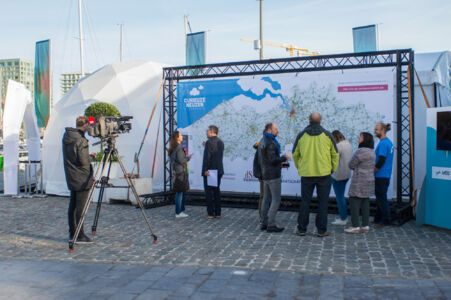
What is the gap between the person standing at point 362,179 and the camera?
22.3ft

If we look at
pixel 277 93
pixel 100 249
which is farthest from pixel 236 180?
pixel 100 249

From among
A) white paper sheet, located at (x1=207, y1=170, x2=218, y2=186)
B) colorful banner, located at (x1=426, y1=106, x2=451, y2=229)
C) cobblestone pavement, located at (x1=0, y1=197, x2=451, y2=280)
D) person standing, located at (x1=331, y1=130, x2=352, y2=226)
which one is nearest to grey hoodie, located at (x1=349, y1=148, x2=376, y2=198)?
person standing, located at (x1=331, y1=130, x2=352, y2=226)

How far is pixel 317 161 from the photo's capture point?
6477 millimetres

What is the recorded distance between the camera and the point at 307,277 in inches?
183

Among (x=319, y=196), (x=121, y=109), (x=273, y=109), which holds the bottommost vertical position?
(x=319, y=196)

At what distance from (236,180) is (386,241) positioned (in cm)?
410

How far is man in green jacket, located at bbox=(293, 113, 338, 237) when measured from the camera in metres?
6.49

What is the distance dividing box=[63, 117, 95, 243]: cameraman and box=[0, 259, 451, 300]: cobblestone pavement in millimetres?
1309

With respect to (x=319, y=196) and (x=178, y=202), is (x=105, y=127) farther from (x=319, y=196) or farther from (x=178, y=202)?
(x=319, y=196)

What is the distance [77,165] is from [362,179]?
4.17 meters

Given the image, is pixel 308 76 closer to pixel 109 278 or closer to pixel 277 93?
pixel 277 93

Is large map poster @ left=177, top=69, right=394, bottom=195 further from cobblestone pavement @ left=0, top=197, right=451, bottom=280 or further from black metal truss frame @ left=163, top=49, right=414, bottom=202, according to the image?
cobblestone pavement @ left=0, top=197, right=451, bottom=280

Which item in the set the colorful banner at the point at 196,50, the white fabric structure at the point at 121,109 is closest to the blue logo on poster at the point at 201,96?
the white fabric structure at the point at 121,109

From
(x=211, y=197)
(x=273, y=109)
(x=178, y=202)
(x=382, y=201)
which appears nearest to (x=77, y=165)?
(x=178, y=202)
